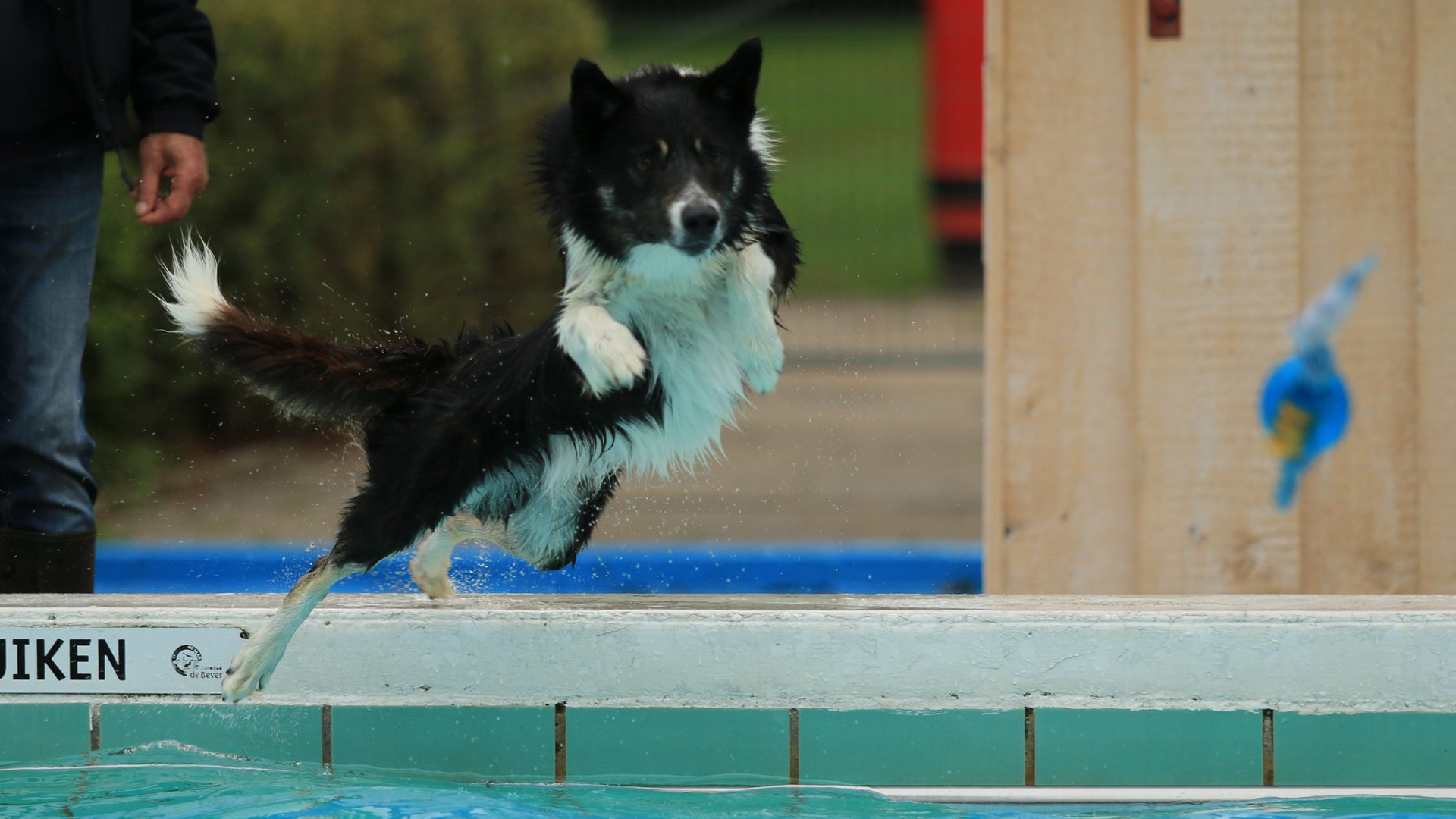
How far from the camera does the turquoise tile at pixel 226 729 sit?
307cm

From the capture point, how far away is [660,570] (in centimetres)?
516

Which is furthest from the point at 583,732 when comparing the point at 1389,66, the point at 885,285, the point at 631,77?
the point at 885,285

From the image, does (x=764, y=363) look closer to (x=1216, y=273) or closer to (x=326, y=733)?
(x=326, y=733)

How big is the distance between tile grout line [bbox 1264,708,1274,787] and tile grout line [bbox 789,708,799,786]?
84 centimetres

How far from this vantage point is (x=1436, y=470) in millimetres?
4000

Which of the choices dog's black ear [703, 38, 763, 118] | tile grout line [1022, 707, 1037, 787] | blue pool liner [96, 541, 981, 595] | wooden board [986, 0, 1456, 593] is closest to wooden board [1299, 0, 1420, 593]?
wooden board [986, 0, 1456, 593]

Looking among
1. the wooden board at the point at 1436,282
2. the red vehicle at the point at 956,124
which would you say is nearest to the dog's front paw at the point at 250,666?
the wooden board at the point at 1436,282

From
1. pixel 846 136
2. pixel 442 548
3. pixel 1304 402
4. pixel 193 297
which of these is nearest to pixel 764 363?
pixel 442 548

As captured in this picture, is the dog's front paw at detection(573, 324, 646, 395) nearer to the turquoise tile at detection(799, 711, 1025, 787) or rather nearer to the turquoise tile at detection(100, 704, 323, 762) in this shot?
the turquoise tile at detection(799, 711, 1025, 787)

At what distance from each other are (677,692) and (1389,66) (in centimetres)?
236

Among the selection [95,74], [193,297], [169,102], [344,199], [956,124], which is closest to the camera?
[193,297]

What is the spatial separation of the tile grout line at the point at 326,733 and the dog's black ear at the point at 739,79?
1.36m

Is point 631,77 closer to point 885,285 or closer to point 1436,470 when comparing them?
point 1436,470

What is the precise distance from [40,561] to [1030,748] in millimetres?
2153
